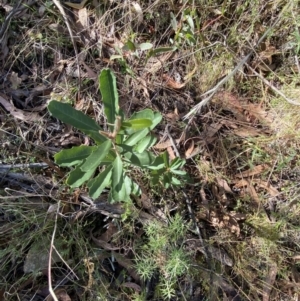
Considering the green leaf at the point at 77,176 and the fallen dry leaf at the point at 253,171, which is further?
the fallen dry leaf at the point at 253,171

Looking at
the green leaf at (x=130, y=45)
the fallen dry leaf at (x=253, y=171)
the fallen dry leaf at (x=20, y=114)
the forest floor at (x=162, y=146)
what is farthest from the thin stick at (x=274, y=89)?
the fallen dry leaf at (x=20, y=114)

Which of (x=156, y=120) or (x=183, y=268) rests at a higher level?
(x=156, y=120)

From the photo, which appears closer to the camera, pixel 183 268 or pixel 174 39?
pixel 183 268

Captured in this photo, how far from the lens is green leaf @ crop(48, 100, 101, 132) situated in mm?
1497

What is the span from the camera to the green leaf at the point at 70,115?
150cm

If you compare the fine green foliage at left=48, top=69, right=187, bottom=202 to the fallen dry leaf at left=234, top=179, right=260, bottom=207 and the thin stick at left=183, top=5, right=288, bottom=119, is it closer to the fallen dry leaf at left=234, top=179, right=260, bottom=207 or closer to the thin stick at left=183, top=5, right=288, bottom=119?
the thin stick at left=183, top=5, right=288, bottom=119

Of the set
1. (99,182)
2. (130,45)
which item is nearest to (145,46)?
(130,45)

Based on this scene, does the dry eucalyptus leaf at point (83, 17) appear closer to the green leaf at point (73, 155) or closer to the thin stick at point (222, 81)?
the thin stick at point (222, 81)

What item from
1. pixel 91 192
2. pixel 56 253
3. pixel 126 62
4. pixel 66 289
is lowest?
pixel 66 289

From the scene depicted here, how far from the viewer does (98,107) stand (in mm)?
2164

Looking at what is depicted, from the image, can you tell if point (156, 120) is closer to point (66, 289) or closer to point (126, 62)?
point (126, 62)

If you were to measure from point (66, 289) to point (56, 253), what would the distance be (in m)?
0.20

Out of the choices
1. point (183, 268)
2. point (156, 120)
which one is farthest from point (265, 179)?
point (156, 120)

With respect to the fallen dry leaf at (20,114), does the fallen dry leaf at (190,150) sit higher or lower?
lower
